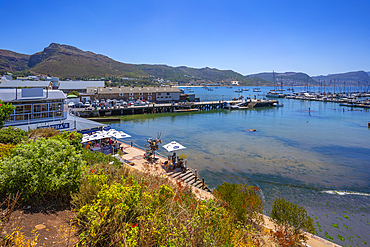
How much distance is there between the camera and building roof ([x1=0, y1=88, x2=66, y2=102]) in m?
18.3

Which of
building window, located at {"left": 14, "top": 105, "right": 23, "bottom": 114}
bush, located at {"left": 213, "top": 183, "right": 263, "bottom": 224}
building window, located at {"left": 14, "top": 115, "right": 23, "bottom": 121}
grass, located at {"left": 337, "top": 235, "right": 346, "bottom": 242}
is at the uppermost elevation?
building window, located at {"left": 14, "top": 105, "right": 23, "bottom": 114}

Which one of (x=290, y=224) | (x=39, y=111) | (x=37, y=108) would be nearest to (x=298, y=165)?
(x=290, y=224)

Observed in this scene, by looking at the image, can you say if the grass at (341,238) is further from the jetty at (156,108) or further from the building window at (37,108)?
the jetty at (156,108)

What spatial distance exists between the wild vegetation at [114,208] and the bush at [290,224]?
38mm

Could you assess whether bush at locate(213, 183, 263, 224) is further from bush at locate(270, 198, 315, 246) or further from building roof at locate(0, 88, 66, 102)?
building roof at locate(0, 88, 66, 102)

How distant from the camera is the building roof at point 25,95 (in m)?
18.3

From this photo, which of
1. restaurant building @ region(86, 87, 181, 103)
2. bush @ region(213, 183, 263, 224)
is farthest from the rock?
restaurant building @ region(86, 87, 181, 103)

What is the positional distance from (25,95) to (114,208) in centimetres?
1936

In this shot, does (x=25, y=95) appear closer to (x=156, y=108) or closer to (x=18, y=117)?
(x=18, y=117)

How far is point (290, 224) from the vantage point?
8.44 meters

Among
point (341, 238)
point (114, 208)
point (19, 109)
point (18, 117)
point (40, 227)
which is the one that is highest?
point (19, 109)

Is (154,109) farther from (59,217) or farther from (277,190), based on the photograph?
(59,217)

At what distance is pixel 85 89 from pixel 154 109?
27.2m

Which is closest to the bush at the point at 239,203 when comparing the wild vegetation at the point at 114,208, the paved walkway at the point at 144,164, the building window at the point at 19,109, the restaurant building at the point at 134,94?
the wild vegetation at the point at 114,208
